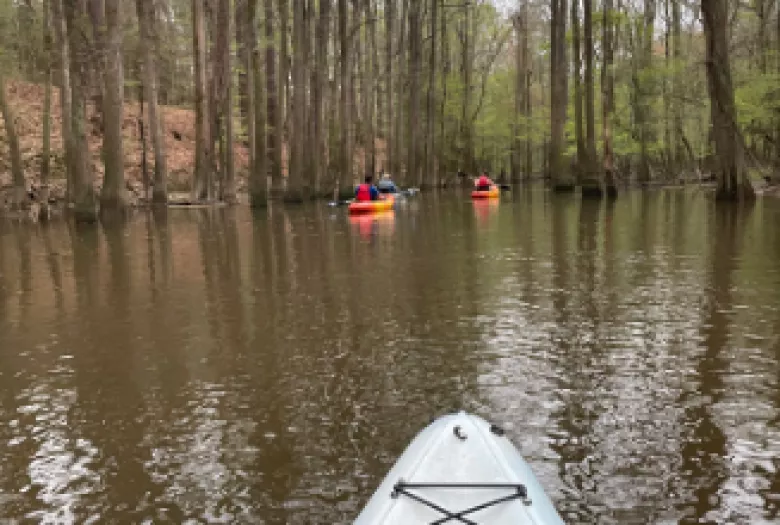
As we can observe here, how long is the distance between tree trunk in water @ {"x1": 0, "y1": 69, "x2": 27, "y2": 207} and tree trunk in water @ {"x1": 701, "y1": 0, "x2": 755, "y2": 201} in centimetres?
2052

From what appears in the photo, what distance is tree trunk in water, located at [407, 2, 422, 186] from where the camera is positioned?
113 feet

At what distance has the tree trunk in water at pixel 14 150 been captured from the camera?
21816 mm

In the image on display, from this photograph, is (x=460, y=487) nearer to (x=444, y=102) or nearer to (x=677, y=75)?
(x=677, y=75)

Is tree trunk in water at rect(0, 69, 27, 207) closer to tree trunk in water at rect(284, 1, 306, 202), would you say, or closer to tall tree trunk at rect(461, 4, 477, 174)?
tree trunk in water at rect(284, 1, 306, 202)

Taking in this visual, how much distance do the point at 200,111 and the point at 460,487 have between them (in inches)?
906

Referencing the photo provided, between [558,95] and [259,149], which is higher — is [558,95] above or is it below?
above

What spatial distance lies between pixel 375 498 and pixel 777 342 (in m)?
4.36

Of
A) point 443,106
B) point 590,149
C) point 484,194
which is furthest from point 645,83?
point 443,106

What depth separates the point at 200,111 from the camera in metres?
23.9

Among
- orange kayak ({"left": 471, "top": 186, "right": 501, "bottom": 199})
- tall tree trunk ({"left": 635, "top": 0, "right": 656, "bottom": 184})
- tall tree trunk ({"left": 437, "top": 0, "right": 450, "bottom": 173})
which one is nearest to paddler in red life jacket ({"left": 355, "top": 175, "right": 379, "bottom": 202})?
orange kayak ({"left": 471, "top": 186, "right": 501, "bottom": 199})

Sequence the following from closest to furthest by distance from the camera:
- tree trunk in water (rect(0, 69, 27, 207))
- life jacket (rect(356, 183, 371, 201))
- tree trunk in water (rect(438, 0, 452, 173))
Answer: life jacket (rect(356, 183, 371, 201)) → tree trunk in water (rect(0, 69, 27, 207)) → tree trunk in water (rect(438, 0, 452, 173))

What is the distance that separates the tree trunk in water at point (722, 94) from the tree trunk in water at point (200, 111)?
15.4 m

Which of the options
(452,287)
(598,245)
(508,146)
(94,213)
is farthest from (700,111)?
(452,287)

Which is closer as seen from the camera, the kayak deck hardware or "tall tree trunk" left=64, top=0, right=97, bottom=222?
the kayak deck hardware
